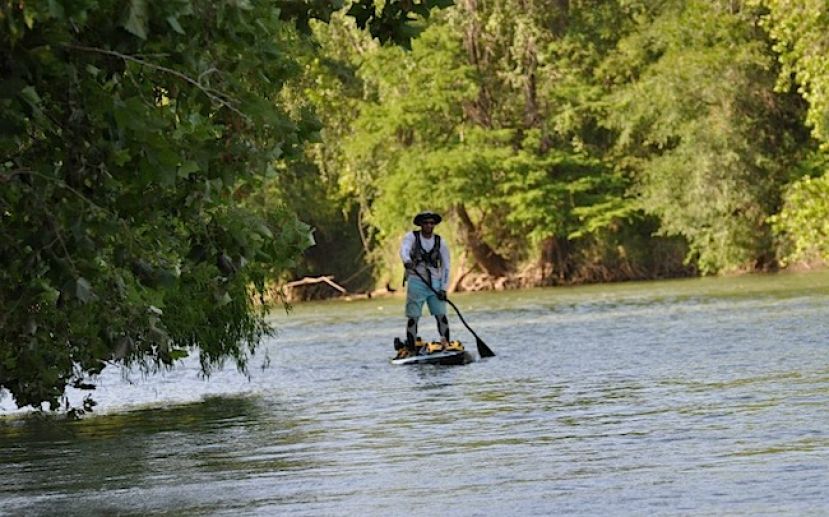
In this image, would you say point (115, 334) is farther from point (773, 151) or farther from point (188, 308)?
point (773, 151)

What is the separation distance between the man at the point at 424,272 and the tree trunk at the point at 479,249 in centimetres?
3774

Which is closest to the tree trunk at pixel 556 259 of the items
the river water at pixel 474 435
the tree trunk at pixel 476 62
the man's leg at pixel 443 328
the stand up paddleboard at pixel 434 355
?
the tree trunk at pixel 476 62

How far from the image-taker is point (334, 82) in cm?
6706

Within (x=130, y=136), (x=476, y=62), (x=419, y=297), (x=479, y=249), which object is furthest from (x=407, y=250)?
(x=476, y=62)

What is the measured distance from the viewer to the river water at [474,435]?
483 inches

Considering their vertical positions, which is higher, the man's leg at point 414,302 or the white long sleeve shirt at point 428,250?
the white long sleeve shirt at point 428,250

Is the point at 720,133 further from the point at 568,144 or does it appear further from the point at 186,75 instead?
the point at 186,75

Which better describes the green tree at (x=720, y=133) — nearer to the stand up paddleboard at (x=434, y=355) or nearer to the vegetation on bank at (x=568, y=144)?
the vegetation on bank at (x=568, y=144)

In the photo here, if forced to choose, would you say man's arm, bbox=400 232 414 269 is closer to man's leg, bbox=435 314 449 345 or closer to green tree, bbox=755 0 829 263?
man's leg, bbox=435 314 449 345

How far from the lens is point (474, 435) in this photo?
52.5ft

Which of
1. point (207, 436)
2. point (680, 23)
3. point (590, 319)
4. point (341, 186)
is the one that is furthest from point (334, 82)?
point (207, 436)

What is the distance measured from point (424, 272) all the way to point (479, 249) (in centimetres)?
3894

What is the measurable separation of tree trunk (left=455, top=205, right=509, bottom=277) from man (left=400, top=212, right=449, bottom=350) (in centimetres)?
3774

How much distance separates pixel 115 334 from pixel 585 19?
5566 cm
